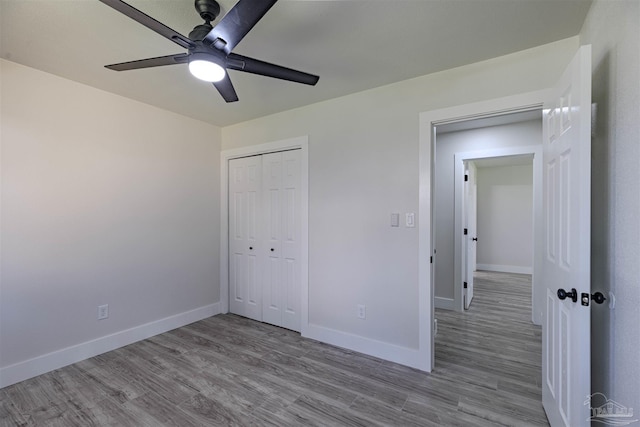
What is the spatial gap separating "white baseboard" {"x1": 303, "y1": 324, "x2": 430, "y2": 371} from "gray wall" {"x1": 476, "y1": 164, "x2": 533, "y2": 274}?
530cm

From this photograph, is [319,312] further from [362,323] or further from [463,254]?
[463,254]

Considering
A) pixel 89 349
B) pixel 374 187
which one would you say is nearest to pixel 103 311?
pixel 89 349

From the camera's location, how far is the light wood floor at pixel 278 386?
179 cm

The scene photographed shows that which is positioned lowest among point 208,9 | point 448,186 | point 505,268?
point 505,268

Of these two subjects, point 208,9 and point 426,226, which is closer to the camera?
point 208,9

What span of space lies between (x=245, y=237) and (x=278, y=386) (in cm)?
188

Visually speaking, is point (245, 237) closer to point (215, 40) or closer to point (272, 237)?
point (272, 237)

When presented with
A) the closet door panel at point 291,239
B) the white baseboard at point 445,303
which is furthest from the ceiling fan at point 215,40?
the white baseboard at point 445,303

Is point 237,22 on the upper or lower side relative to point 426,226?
upper

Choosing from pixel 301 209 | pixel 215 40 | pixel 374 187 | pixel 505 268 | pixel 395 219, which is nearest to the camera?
pixel 215 40

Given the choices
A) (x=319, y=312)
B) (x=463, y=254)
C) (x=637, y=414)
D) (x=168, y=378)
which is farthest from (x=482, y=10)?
(x=168, y=378)

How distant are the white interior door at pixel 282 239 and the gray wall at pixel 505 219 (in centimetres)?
536

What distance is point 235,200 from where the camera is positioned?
3.67 m

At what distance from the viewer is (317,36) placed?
5.88 feet
